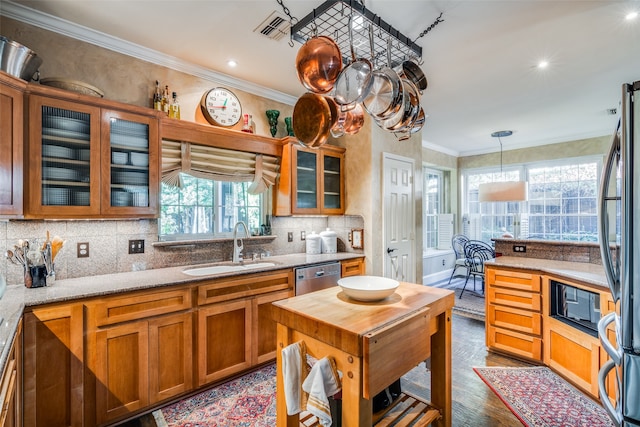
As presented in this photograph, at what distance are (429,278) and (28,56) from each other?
594cm

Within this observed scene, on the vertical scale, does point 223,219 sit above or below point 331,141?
below

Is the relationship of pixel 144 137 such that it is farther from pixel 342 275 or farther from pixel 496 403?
pixel 496 403

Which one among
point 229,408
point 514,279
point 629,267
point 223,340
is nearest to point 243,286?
point 223,340

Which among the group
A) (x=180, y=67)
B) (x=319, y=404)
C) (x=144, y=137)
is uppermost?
(x=180, y=67)

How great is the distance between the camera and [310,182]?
3.62 meters

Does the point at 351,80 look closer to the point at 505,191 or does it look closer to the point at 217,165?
the point at 217,165

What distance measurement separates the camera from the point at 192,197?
3104mm

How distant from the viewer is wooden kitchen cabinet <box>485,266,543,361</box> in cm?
281

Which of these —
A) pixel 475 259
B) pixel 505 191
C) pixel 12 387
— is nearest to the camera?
pixel 12 387

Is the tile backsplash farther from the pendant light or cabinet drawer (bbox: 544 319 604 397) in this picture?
the pendant light

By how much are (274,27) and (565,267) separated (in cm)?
314

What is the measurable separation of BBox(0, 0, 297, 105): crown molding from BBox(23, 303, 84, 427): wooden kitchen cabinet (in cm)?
201

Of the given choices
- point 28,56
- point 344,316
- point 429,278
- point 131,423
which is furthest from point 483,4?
point 429,278

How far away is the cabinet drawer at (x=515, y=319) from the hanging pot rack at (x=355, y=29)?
2.42m
